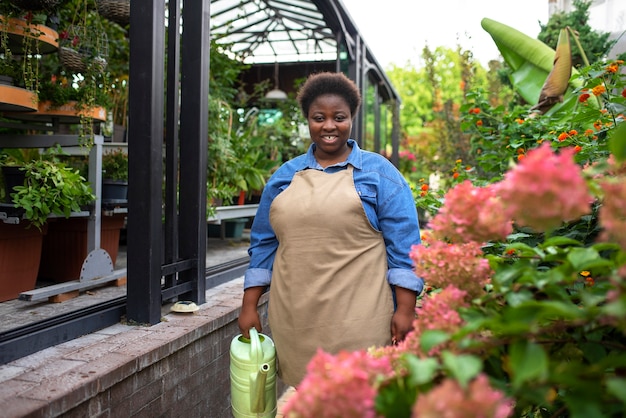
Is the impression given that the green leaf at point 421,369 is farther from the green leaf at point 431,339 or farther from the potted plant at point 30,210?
the potted plant at point 30,210

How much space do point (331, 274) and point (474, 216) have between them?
109 centimetres

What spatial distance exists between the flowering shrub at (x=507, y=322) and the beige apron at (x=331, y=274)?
2.74 feet

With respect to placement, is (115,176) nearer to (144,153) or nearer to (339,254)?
(144,153)

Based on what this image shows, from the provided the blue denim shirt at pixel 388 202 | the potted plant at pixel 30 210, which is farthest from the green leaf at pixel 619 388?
the potted plant at pixel 30 210

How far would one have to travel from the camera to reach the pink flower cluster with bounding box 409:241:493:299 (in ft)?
3.52

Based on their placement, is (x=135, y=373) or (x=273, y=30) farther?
(x=273, y=30)

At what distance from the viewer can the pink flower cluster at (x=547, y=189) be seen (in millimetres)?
770

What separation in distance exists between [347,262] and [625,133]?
1.22m

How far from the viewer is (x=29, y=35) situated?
3.52 metres

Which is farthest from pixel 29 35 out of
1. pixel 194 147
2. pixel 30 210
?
pixel 194 147

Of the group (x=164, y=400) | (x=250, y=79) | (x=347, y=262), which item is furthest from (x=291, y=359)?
(x=250, y=79)

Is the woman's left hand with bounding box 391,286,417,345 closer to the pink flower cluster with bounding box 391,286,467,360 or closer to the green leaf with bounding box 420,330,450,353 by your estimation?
the pink flower cluster with bounding box 391,286,467,360

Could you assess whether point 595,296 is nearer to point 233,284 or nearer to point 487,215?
point 487,215

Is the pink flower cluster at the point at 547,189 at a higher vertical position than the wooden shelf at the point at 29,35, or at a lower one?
lower
